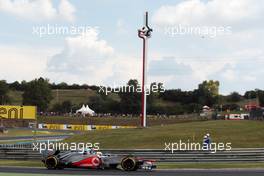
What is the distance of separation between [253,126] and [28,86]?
276 ft

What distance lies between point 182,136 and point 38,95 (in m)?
82.0

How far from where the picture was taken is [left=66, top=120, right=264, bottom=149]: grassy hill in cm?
3466

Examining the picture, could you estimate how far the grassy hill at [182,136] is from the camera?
34.7 metres

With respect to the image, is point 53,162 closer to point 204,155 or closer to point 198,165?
point 198,165

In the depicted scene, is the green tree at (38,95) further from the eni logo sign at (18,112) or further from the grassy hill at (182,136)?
the eni logo sign at (18,112)

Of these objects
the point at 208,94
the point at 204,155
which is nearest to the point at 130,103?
the point at 208,94

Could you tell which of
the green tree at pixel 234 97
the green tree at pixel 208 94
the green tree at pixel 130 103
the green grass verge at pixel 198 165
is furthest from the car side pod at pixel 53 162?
the green tree at pixel 234 97

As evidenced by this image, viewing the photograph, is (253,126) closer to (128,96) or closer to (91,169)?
(91,169)

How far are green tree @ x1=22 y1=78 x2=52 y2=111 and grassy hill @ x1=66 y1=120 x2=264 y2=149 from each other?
7488 cm

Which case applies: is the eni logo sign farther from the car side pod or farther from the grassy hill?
the car side pod

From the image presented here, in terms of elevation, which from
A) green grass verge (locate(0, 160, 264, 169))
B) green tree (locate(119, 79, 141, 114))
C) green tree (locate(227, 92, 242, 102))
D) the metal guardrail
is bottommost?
green grass verge (locate(0, 160, 264, 169))

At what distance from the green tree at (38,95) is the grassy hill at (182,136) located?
74.9m

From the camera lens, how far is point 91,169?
2197 centimetres

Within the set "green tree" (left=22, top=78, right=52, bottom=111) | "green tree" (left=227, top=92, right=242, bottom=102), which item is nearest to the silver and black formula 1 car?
"green tree" (left=22, top=78, right=52, bottom=111)
